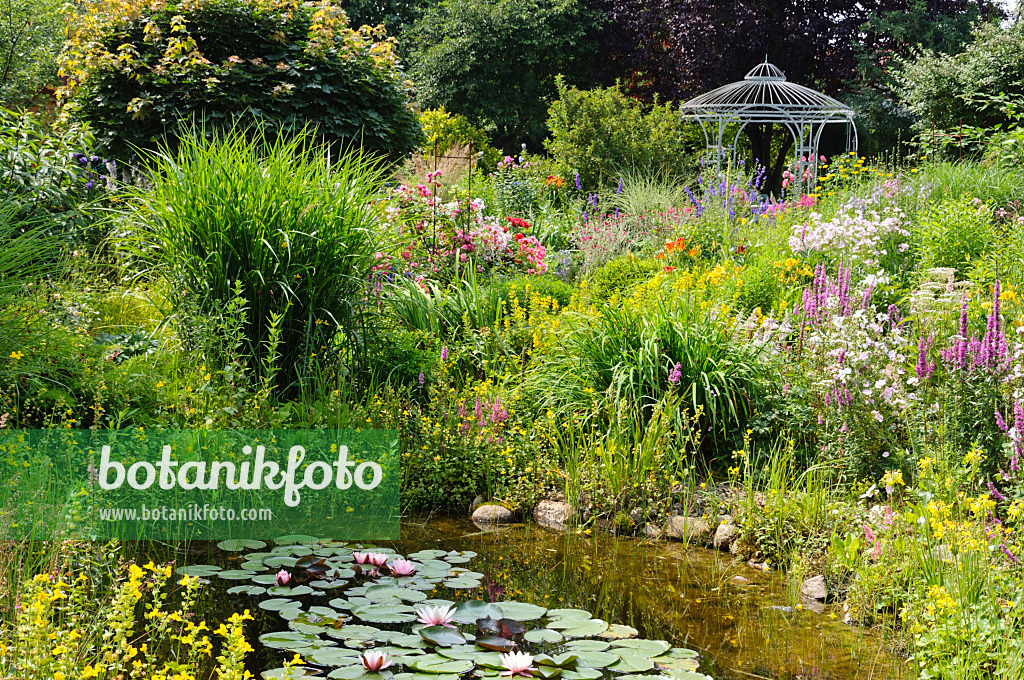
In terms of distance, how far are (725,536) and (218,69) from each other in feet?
18.4

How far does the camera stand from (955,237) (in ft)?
21.2

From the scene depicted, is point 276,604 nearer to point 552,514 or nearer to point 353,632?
point 353,632

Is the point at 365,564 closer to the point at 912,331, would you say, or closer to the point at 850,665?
the point at 850,665

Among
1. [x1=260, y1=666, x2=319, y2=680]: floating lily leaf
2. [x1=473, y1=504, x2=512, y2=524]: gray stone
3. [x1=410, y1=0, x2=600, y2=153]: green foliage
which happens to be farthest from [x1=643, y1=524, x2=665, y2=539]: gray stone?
[x1=410, y1=0, x2=600, y2=153]: green foliage

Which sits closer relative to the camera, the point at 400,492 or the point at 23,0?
the point at 400,492

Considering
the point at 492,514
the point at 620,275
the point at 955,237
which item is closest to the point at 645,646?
the point at 492,514

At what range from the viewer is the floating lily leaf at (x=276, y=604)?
3270 millimetres

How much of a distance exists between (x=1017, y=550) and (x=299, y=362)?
3.50 metres

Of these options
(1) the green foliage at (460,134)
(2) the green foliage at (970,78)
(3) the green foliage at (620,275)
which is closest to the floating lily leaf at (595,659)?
(3) the green foliage at (620,275)

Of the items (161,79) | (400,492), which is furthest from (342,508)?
(161,79)

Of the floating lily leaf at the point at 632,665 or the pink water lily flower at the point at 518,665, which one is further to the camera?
the floating lily leaf at the point at 632,665

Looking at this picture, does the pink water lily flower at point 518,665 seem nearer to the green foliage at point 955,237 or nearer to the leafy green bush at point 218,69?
the green foliage at point 955,237

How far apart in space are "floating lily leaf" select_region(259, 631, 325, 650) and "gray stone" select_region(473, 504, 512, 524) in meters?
1.70

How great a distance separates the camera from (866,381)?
14.1ft
